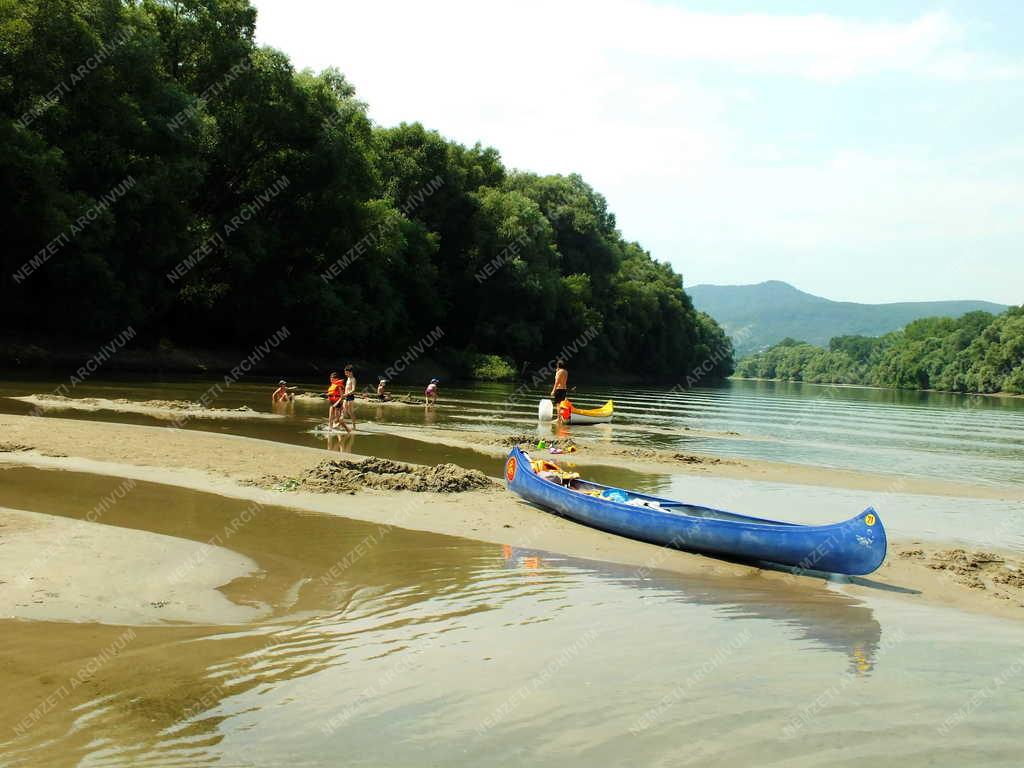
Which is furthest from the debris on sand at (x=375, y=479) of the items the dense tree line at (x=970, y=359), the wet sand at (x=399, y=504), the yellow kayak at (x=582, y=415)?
the dense tree line at (x=970, y=359)

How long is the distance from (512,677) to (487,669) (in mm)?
270

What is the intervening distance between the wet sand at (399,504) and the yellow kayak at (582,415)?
14062mm

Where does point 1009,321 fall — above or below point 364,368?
above

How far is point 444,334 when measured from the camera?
79000mm

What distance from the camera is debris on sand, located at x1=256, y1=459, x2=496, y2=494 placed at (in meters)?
15.9

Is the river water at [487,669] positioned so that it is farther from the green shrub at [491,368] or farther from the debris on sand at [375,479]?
the green shrub at [491,368]

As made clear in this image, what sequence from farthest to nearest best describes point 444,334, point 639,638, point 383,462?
point 444,334, point 383,462, point 639,638

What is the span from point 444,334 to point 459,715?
72631 mm

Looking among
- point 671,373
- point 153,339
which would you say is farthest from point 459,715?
point 671,373

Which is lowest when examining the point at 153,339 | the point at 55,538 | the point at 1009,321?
the point at 55,538

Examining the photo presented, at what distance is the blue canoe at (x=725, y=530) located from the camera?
11.8 meters

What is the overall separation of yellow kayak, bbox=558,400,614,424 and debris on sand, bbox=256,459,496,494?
1587 cm

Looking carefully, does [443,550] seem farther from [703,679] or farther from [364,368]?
[364,368]

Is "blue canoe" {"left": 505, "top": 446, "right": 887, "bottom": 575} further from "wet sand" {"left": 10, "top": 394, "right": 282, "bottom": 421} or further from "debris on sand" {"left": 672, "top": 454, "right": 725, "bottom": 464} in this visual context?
"wet sand" {"left": 10, "top": 394, "right": 282, "bottom": 421}
